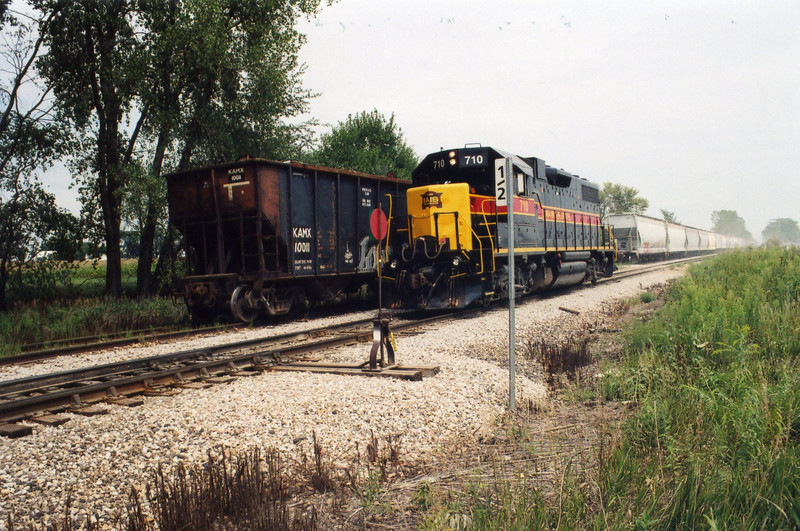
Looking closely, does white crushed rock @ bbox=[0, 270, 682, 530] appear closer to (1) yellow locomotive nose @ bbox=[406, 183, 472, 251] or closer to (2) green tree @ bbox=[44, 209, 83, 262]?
(1) yellow locomotive nose @ bbox=[406, 183, 472, 251]

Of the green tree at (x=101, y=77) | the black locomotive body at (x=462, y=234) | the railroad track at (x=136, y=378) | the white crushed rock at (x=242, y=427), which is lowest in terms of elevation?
the white crushed rock at (x=242, y=427)

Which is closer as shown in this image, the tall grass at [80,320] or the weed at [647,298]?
the tall grass at [80,320]

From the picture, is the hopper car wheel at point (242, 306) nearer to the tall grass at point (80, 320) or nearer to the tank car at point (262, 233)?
the tank car at point (262, 233)

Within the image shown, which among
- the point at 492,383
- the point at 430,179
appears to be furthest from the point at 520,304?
the point at 492,383

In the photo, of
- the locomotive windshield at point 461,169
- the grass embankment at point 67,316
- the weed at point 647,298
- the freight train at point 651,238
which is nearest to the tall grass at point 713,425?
the locomotive windshield at point 461,169

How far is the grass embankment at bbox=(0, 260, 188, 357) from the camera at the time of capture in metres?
11.5

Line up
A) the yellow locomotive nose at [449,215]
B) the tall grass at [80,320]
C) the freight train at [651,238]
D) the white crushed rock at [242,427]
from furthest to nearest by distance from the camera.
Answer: the freight train at [651,238] → the yellow locomotive nose at [449,215] → the tall grass at [80,320] → the white crushed rock at [242,427]

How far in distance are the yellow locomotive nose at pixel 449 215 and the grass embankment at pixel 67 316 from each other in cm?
664

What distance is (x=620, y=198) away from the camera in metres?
91.0

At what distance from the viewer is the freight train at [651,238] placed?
36.6 metres

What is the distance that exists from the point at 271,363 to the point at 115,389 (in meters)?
2.08

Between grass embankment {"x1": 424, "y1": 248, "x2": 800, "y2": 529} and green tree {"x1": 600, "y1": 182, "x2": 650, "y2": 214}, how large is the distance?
89.2m

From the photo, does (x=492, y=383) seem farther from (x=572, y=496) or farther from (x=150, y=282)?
(x=150, y=282)

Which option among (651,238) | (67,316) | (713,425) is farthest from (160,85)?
(651,238)
